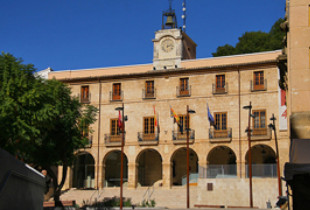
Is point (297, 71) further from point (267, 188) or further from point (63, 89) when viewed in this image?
point (267, 188)

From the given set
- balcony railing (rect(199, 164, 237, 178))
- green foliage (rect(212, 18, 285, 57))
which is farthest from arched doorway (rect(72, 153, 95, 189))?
green foliage (rect(212, 18, 285, 57))

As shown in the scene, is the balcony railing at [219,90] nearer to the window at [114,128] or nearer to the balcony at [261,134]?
the balcony at [261,134]

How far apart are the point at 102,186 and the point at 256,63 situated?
62.4 ft

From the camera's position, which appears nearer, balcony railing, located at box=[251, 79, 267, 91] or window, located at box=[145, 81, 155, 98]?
balcony railing, located at box=[251, 79, 267, 91]

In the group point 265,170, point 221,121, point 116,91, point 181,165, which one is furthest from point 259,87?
point 116,91

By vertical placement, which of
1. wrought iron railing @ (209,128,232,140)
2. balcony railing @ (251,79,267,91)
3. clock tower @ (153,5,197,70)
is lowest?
wrought iron railing @ (209,128,232,140)

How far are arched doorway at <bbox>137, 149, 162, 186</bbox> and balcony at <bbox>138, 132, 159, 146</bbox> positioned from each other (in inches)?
103

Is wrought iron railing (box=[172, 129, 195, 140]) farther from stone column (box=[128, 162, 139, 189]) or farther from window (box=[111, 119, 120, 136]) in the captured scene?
window (box=[111, 119, 120, 136])

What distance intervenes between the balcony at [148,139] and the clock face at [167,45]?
9.59 m

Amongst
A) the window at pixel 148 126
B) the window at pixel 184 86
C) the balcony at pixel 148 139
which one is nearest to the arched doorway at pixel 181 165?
the balcony at pixel 148 139

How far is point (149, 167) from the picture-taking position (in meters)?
50.2

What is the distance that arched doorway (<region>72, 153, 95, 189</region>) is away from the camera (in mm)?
49688

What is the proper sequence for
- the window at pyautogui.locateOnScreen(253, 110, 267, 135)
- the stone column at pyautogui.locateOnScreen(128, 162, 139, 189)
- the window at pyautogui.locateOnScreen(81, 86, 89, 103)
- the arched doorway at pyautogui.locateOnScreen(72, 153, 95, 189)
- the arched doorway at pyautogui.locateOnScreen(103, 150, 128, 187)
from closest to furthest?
the window at pyautogui.locateOnScreen(253, 110, 267, 135) → the stone column at pyautogui.locateOnScreen(128, 162, 139, 189) → the arched doorway at pyautogui.locateOnScreen(72, 153, 95, 189) → the window at pyautogui.locateOnScreen(81, 86, 89, 103) → the arched doorway at pyautogui.locateOnScreen(103, 150, 128, 187)

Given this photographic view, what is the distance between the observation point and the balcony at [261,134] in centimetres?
4238
